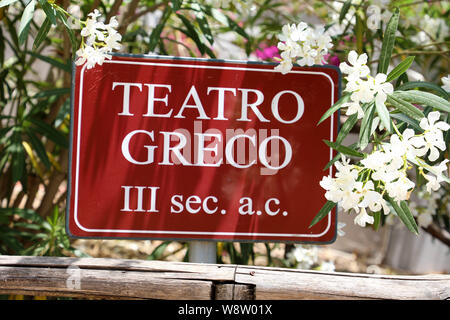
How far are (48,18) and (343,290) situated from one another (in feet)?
2.93

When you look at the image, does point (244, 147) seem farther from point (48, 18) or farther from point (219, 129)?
point (48, 18)

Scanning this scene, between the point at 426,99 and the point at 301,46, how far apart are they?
319 millimetres

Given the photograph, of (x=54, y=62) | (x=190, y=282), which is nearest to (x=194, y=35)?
(x=54, y=62)

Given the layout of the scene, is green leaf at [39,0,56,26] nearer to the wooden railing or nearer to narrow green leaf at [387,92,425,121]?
the wooden railing

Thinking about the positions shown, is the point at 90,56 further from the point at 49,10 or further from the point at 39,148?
the point at 39,148

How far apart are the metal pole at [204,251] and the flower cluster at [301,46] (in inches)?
18.0

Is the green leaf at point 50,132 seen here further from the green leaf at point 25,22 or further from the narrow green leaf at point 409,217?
the narrow green leaf at point 409,217

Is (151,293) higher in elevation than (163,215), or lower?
lower

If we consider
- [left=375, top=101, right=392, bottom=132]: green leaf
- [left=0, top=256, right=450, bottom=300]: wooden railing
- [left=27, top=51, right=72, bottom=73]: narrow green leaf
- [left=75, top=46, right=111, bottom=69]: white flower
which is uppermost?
[left=27, top=51, right=72, bottom=73]: narrow green leaf

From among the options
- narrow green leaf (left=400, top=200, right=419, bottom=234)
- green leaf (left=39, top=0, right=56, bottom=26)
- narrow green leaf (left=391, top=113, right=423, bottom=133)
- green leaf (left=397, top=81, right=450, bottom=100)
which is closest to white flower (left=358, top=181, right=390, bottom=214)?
narrow green leaf (left=400, top=200, right=419, bottom=234)

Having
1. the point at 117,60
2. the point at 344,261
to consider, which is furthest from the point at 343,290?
the point at 344,261

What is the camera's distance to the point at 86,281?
3.92 feet

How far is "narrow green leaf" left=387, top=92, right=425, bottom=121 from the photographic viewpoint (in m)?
1.10

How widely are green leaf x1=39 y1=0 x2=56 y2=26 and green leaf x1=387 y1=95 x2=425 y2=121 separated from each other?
75 centimetres
